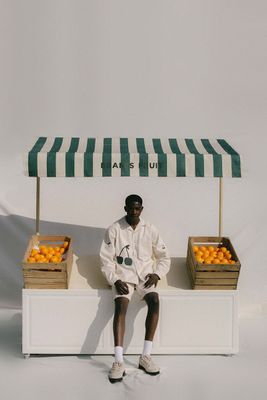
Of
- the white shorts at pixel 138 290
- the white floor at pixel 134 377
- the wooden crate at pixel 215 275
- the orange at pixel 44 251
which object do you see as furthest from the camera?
the orange at pixel 44 251

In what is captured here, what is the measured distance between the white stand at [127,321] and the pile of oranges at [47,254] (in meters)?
0.39

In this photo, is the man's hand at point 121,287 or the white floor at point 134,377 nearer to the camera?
the white floor at point 134,377

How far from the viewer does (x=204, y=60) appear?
23.3m

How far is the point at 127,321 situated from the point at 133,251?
0.89 metres

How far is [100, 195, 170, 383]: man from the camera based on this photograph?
11352mm

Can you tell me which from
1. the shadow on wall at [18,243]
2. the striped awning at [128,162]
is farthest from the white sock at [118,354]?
the shadow on wall at [18,243]

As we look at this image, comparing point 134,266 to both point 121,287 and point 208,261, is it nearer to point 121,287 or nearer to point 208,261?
point 121,287

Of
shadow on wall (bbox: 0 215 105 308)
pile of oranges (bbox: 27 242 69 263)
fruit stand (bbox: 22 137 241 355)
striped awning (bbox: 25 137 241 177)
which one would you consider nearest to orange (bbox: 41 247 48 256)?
pile of oranges (bbox: 27 242 69 263)

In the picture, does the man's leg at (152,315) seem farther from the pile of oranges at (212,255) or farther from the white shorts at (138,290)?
the pile of oranges at (212,255)

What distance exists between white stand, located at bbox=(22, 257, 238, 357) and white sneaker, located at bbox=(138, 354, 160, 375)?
0.46m

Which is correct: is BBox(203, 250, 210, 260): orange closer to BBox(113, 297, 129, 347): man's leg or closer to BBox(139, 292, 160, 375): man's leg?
BBox(139, 292, 160, 375): man's leg

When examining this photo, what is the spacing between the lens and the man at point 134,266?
37.2ft

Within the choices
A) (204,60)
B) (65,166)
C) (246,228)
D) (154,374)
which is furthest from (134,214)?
(204,60)

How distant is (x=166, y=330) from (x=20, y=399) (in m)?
2.15
